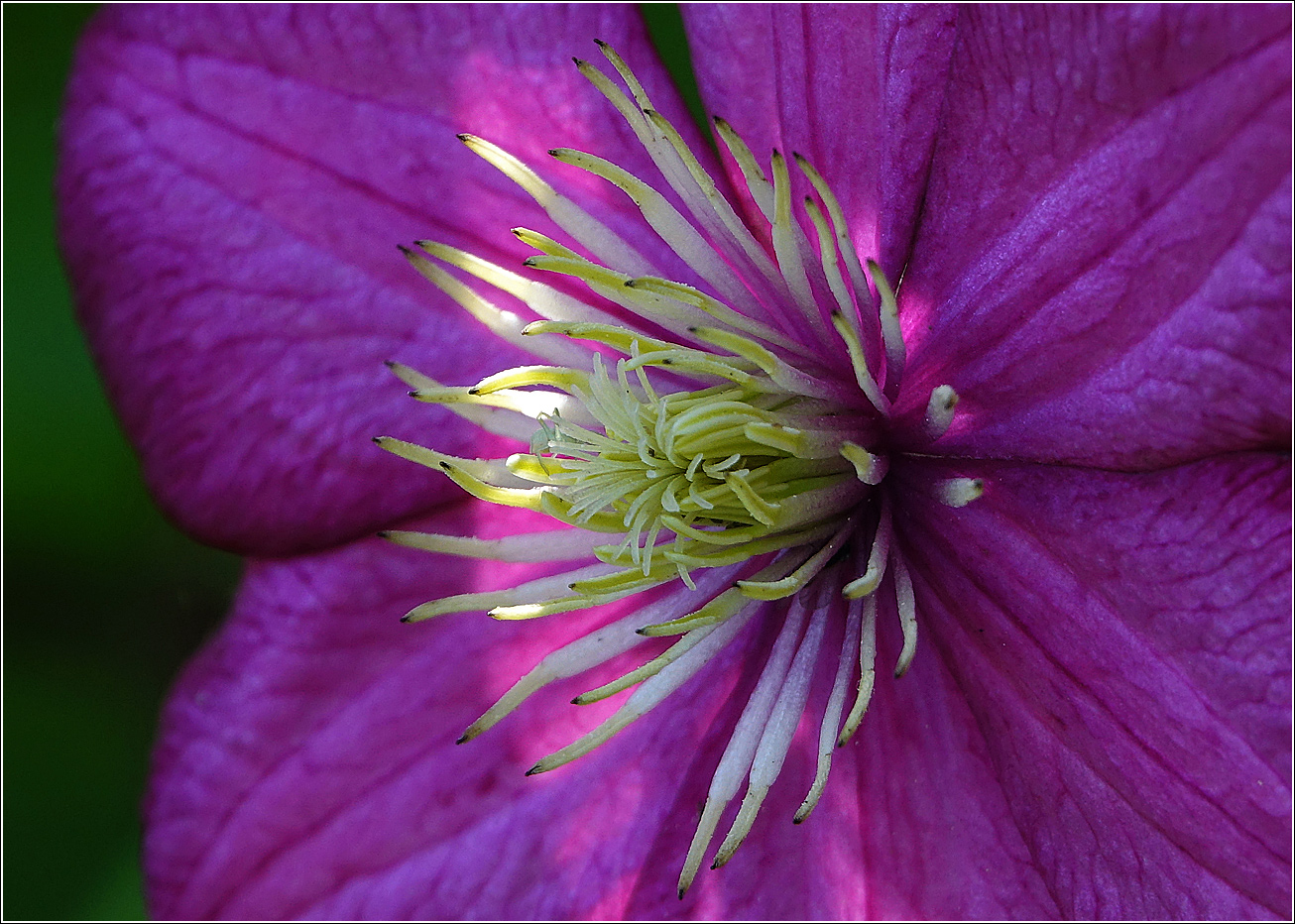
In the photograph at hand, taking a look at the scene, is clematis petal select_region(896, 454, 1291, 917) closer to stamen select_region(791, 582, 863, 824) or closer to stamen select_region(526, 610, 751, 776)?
stamen select_region(791, 582, 863, 824)

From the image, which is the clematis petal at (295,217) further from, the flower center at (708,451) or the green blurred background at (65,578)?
the green blurred background at (65,578)

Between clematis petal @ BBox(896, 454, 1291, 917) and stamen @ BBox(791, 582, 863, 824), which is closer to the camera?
clematis petal @ BBox(896, 454, 1291, 917)

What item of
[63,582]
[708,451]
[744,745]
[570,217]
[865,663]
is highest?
[570,217]

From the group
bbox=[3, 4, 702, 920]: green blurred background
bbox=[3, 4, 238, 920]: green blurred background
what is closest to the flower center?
bbox=[3, 4, 702, 920]: green blurred background

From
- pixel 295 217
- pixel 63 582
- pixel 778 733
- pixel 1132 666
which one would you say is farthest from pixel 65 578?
pixel 1132 666

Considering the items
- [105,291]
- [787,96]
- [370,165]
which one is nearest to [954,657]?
[787,96]

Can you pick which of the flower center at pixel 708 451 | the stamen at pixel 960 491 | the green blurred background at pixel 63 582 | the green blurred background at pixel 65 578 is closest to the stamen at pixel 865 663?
the flower center at pixel 708 451

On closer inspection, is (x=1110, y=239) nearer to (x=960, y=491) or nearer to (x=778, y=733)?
(x=960, y=491)
